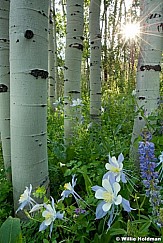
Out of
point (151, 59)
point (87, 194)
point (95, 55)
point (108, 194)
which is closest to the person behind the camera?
point (108, 194)

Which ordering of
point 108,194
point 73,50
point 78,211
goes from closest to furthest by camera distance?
A: 1. point 108,194
2. point 78,211
3. point 73,50

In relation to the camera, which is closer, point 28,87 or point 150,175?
point 150,175

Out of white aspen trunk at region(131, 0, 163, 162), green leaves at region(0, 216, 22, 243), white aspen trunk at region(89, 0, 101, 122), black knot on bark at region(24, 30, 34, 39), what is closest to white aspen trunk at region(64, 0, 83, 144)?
white aspen trunk at region(89, 0, 101, 122)

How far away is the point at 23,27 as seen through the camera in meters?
1.42

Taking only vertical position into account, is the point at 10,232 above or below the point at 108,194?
below

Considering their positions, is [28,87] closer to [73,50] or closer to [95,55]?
[73,50]

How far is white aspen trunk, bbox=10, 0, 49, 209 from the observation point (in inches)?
56.1

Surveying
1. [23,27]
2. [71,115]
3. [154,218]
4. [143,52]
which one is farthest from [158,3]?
[154,218]

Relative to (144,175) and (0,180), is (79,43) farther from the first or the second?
(144,175)

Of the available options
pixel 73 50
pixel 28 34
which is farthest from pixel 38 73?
pixel 73 50

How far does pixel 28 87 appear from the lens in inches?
56.9

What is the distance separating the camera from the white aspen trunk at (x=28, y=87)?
142 cm

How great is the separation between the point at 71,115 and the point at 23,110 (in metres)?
1.21

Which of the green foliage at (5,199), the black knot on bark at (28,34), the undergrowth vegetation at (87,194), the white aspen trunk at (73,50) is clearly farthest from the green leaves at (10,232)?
the white aspen trunk at (73,50)
